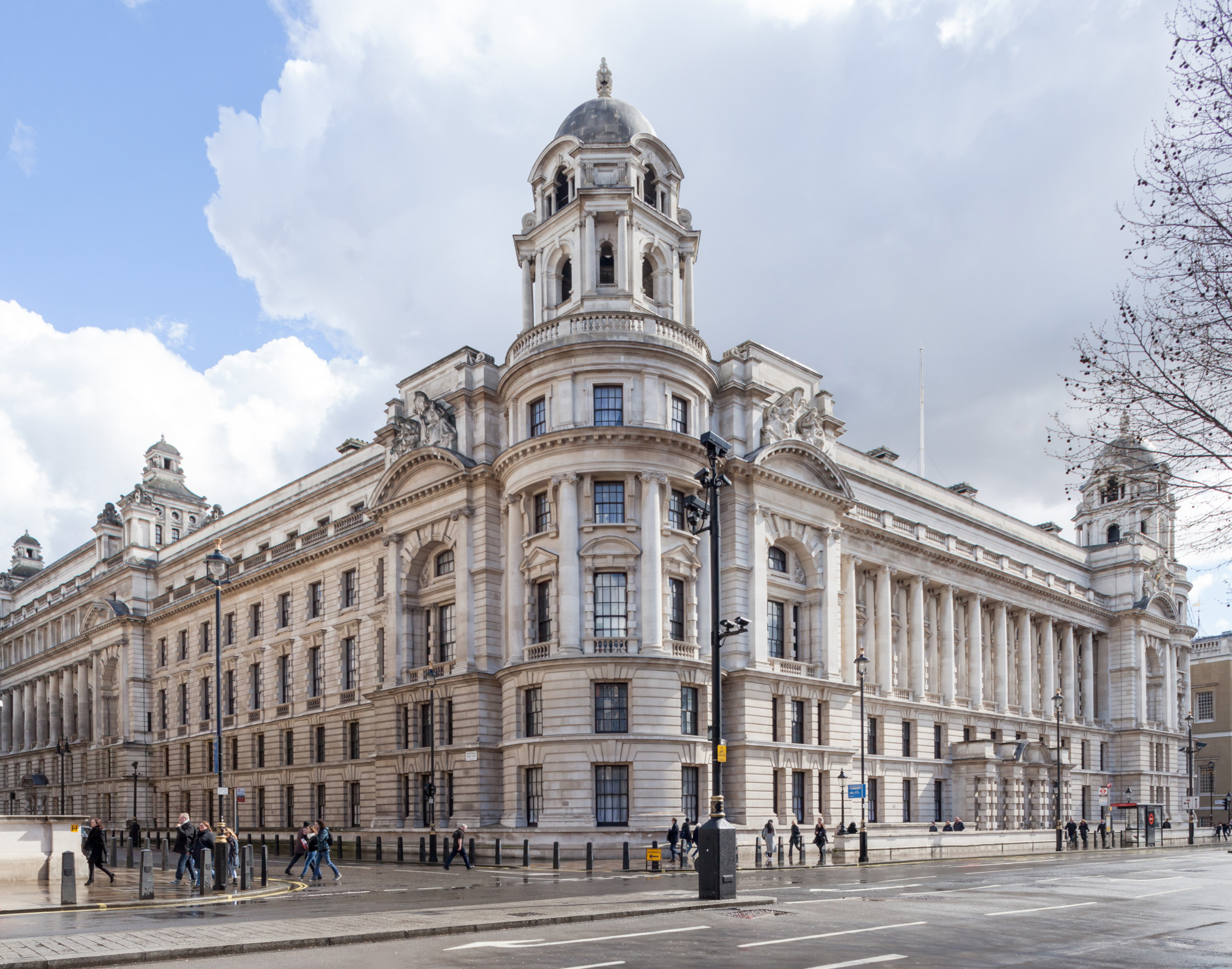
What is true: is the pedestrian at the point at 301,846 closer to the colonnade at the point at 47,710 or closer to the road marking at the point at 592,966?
the road marking at the point at 592,966

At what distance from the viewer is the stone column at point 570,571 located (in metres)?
43.4

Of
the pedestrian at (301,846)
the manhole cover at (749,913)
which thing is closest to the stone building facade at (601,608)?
the pedestrian at (301,846)

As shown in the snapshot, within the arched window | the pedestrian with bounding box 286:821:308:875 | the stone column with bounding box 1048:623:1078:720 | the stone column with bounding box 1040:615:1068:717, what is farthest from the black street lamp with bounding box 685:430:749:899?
the stone column with bounding box 1048:623:1078:720

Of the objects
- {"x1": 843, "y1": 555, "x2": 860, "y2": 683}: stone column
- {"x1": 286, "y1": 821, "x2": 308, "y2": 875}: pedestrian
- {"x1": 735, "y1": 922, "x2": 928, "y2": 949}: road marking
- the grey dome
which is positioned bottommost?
{"x1": 286, "y1": 821, "x2": 308, "y2": 875}: pedestrian

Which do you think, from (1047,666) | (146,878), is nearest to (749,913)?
(146,878)

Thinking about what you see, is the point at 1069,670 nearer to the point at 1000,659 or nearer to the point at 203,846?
the point at 1000,659

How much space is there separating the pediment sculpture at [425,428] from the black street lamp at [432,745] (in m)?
10.3

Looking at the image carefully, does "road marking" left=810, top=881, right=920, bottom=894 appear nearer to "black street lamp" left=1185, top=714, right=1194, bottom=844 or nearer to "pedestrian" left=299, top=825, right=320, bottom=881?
"pedestrian" left=299, top=825, right=320, bottom=881

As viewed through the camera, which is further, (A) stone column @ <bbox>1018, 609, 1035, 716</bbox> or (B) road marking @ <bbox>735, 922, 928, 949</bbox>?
(A) stone column @ <bbox>1018, 609, 1035, 716</bbox>

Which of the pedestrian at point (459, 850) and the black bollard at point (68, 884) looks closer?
the black bollard at point (68, 884)

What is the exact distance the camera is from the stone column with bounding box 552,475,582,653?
143ft

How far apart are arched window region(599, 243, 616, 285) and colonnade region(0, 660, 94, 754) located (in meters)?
55.5

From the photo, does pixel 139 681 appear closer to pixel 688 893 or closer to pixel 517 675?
pixel 517 675

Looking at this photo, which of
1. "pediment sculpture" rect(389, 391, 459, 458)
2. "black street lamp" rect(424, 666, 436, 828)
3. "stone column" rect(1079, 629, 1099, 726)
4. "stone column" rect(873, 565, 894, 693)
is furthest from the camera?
"stone column" rect(1079, 629, 1099, 726)
